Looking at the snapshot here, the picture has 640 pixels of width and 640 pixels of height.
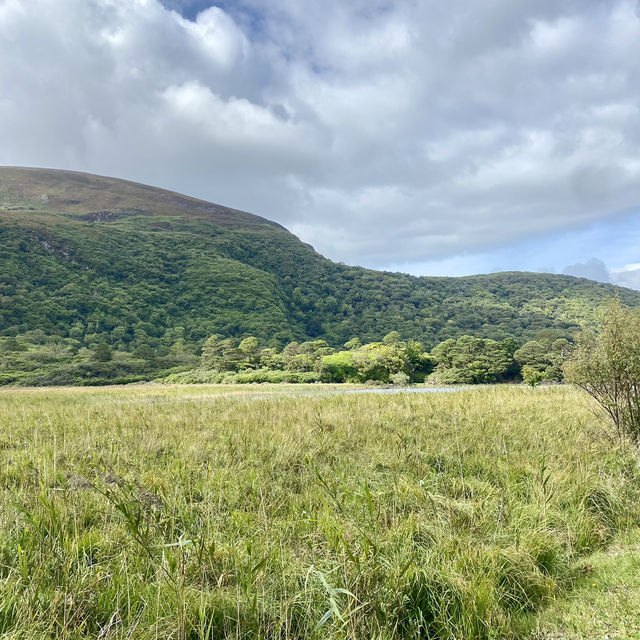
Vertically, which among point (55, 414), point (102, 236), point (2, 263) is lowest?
point (55, 414)

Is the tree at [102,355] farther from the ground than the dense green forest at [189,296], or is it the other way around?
the dense green forest at [189,296]

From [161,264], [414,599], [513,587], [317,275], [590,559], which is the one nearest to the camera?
[414,599]

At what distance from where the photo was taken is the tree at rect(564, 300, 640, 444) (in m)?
6.38

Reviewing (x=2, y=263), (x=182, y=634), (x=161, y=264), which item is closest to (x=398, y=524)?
(x=182, y=634)

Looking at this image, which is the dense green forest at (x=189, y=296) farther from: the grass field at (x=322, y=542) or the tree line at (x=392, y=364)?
the grass field at (x=322, y=542)

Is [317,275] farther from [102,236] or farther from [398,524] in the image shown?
[398,524]

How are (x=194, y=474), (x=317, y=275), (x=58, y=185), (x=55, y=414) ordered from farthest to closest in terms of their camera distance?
(x=58, y=185), (x=317, y=275), (x=55, y=414), (x=194, y=474)

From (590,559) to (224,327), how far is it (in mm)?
76928

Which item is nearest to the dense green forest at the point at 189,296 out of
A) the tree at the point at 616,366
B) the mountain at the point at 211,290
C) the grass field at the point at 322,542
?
the mountain at the point at 211,290

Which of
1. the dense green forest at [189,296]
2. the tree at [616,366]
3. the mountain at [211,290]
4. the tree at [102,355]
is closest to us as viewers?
the tree at [616,366]

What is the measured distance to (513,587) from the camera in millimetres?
2787

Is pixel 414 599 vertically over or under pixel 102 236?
under

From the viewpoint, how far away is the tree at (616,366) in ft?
20.9

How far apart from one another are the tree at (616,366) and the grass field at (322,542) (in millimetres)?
887
